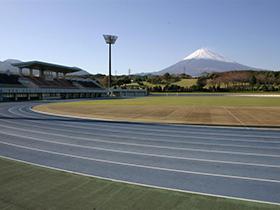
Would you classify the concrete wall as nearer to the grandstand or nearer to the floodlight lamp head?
the grandstand

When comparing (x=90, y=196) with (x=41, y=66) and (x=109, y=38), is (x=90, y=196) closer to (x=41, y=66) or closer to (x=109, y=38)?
(x=41, y=66)

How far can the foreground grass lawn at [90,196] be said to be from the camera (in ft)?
17.9

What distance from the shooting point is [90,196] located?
5945 mm

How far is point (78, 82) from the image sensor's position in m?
97.2

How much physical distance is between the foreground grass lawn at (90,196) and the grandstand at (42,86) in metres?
50.1

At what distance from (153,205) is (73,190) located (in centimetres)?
183

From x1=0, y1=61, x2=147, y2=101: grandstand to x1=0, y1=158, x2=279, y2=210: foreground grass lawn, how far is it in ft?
164

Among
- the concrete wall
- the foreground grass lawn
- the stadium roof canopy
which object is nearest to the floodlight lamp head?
the stadium roof canopy

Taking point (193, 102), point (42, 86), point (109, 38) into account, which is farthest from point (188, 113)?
point (109, 38)

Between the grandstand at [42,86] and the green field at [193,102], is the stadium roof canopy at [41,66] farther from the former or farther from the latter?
the green field at [193,102]

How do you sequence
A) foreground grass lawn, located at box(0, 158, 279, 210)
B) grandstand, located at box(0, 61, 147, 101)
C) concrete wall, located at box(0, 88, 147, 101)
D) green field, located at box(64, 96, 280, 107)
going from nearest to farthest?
foreground grass lawn, located at box(0, 158, 279, 210) → green field, located at box(64, 96, 280, 107) → concrete wall, located at box(0, 88, 147, 101) → grandstand, located at box(0, 61, 147, 101)

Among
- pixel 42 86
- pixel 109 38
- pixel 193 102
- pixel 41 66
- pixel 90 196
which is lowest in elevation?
pixel 193 102

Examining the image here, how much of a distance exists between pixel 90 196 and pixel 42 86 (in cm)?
7387

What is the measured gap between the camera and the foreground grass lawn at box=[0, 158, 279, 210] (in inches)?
215
